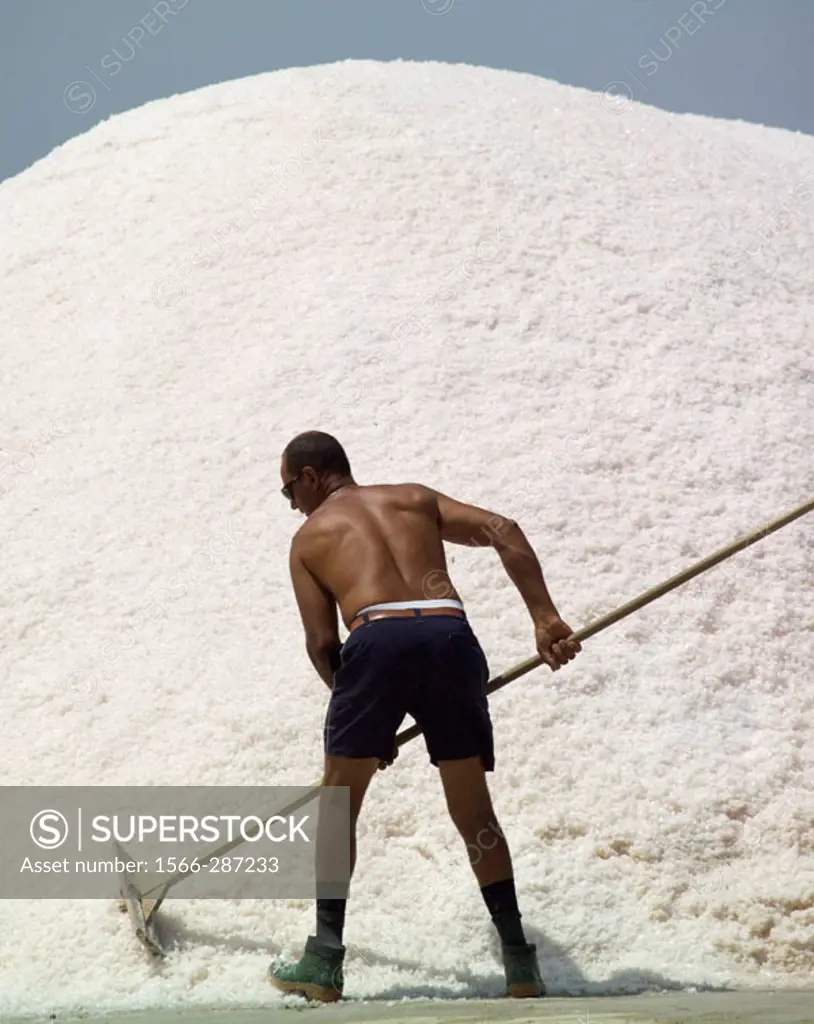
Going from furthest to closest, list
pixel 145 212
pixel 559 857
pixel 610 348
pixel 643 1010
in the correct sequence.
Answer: pixel 145 212
pixel 610 348
pixel 559 857
pixel 643 1010

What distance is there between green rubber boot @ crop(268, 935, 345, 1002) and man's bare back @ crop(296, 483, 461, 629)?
2.49ft

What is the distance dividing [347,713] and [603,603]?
6.70ft

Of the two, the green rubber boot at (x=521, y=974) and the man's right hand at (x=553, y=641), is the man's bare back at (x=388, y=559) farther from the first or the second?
the green rubber boot at (x=521, y=974)

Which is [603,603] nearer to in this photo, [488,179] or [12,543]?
[12,543]

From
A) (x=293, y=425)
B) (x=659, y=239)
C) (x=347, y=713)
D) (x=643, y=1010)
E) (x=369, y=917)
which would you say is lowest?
(x=643, y=1010)

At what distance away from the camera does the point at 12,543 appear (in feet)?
18.1

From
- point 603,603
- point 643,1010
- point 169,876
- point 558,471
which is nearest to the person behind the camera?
point 643,1010

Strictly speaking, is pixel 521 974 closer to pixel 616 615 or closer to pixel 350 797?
pixel 350 797

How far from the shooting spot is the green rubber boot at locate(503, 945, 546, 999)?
2.84 m

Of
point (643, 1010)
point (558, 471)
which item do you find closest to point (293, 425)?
point (558, 471)

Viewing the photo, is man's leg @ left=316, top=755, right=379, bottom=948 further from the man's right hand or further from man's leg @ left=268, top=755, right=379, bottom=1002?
the man's right hand

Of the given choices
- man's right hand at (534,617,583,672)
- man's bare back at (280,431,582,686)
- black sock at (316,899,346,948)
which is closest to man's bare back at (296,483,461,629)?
man's bare back at (280,431,582,686)

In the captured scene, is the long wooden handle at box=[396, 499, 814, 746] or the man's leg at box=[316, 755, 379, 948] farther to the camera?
the long wooden handle at box=[396, 499, 814, 746]

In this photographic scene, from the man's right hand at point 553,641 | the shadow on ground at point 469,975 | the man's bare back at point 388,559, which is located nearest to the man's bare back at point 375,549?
the man's bare back at point 388,559
